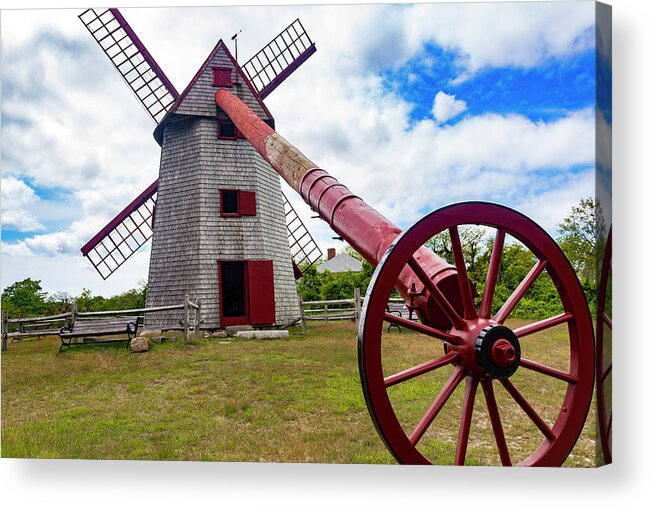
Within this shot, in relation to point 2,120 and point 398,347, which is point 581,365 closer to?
point 398,347

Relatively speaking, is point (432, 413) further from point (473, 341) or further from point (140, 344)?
point (140, 344)

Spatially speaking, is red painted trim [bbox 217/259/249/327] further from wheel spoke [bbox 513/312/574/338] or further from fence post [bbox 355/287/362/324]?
wheel spoke [bbox 513/312/574/338]

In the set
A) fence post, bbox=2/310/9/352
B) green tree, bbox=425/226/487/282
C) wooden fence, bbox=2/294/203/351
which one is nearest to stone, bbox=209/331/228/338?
wooden fence, bbox=2/294/203/351

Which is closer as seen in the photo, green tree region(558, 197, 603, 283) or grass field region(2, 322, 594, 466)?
green tree region(558, 197, 603, 283)

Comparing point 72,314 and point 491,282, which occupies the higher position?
point 491,282

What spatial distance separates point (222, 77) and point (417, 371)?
237 inches

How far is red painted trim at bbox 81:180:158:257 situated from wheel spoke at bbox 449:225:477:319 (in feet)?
11.4

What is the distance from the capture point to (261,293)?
25.2ft

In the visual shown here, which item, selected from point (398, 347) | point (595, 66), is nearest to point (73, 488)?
point (398, 347)

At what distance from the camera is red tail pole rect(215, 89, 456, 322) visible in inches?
116

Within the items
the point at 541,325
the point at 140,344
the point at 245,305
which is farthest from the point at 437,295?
the point at 245,305

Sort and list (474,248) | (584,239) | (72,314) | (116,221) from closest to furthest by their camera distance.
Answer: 1. (584,239)
2. (474,248)
3. (72,314)
4. (116,221)

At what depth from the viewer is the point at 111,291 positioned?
5285 millimetres

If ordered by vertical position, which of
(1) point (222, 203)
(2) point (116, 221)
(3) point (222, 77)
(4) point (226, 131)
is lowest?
(2) point (116, 221)
